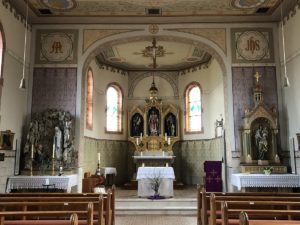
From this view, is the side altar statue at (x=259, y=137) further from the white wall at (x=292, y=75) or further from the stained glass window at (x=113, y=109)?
the stained glass window at (x=113, y=109)

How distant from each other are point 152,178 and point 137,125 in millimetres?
6643

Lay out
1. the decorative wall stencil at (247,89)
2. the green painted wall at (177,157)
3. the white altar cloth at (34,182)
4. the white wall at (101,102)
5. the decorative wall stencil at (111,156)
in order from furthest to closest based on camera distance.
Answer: the white wall at (101,102)
the green painted wall at (177,157)
the decorative wall stencil at (111,156)
the decorative wall stencil at (247,89)
the white altar cloth at (34,182)

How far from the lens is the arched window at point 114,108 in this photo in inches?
690

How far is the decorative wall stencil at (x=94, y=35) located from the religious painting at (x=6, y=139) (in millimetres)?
4152

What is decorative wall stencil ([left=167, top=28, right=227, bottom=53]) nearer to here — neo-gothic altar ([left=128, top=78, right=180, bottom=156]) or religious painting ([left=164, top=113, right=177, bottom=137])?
neo-gothic altar ([left=128, top=78, right=180, bottom=156])

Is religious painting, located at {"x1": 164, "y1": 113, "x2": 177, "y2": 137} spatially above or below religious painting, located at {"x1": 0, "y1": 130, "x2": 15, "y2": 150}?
above

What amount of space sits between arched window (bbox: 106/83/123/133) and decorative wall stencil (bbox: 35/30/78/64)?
5.75 metres

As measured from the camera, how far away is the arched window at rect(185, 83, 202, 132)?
1750 cm

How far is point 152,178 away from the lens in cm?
1162

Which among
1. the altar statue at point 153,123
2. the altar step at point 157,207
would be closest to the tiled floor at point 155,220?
the altar step at point 157,207

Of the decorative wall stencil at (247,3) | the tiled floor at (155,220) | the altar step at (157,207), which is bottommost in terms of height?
the tiled floor at (155,220)

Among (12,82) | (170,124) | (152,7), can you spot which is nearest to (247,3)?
(152,7)

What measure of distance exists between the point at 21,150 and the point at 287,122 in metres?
9.29

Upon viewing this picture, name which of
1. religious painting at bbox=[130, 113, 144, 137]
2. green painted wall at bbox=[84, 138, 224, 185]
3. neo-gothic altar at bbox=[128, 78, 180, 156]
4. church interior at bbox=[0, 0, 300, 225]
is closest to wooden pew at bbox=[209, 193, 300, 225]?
church interior at bbox=[0, 0, 300, 225]
